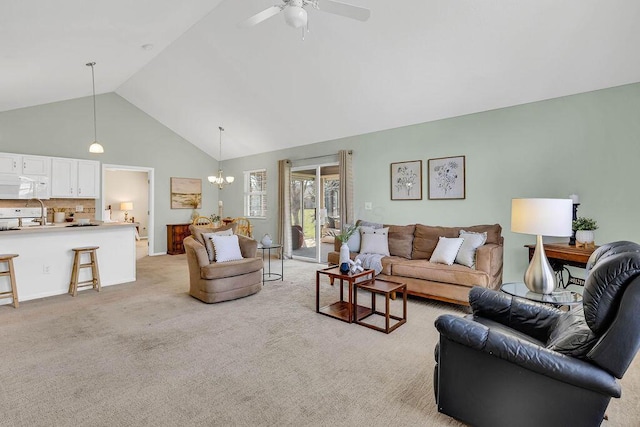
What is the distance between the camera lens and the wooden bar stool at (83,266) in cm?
442

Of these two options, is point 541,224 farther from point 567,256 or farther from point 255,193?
point 255,193

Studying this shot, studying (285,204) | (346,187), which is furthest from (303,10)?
(285,204)

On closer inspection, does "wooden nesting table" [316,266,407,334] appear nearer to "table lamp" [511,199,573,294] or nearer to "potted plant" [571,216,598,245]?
"table lamp" [511,199,573,294]

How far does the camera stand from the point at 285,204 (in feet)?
23.7

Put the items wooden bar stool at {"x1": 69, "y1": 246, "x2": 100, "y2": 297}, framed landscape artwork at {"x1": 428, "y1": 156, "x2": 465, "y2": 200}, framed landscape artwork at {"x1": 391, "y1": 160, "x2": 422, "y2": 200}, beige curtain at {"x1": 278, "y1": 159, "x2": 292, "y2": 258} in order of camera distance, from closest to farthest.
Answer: wooden bar stool at {"x1": 69, "y1": 246, "x2": 100, "y2": 297} → framed landscape artwork at {"x1": 428, "y1": 156, "x2": 465, "y2": 200} → framed landscape artwork at {"x1": 391, "y1": 160, "x2": 422, "y2": 200} → beige curtain at {"x1": 278, "y1": 159, "x2": 292, "y2": 258}

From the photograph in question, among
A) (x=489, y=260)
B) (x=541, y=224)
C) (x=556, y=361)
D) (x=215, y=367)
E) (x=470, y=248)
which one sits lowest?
(x=215, y=367)

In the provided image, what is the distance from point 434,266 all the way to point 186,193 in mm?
6858

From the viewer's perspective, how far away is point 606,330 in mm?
1457

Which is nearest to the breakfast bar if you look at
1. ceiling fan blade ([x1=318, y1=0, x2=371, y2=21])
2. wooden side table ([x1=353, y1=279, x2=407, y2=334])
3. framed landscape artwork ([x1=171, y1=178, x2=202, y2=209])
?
framed landscape artwork ([x1=171, y1=178, x2=202, y2=209])

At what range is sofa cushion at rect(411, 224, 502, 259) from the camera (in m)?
4.28

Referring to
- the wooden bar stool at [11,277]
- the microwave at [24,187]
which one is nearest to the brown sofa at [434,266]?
the wooden bar stool at [11,277]

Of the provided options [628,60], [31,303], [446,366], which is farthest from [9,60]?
[628,60]

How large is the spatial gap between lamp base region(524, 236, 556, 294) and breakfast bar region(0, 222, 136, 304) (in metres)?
5.33

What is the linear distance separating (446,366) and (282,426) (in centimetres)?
102
